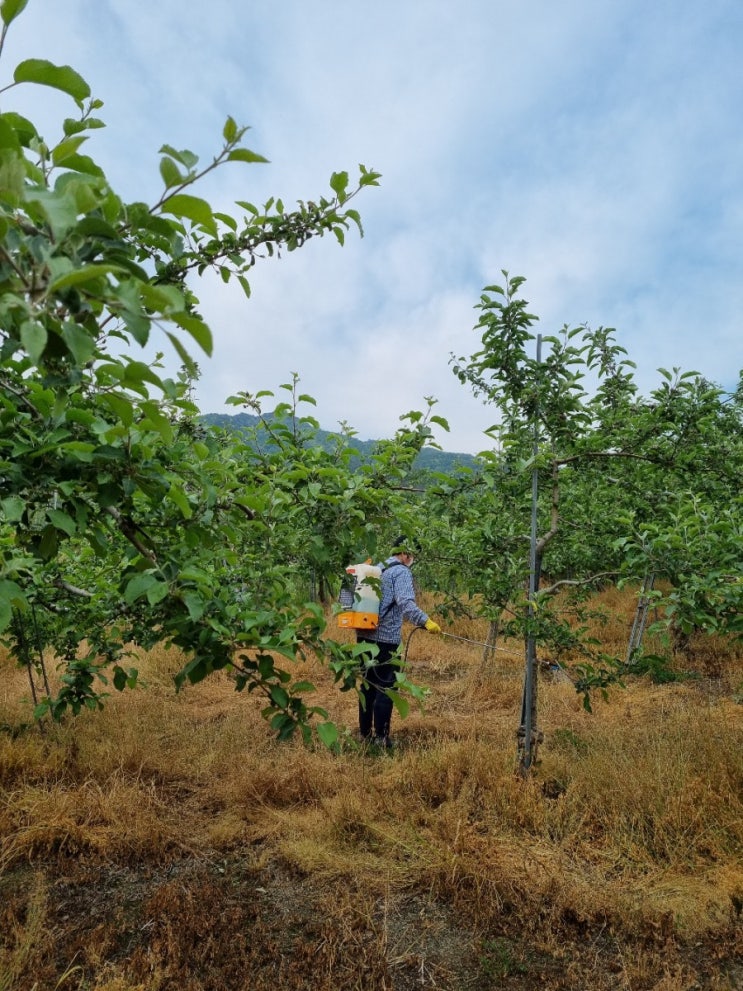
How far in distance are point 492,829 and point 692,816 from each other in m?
1.18

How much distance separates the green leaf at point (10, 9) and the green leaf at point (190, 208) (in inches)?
11.5

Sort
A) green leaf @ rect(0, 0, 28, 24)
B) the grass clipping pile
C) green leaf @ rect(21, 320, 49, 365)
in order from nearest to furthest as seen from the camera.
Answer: green leaf @ rect(21, 320, 49, 365) → green leaf @ rect(0, 0, 28, 24) → the grass clipping pile

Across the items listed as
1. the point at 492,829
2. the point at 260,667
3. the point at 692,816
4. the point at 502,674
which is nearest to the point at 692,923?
the point at 692,816

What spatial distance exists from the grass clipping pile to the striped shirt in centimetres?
101

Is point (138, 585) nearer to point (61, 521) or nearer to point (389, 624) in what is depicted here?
point (61, 521)

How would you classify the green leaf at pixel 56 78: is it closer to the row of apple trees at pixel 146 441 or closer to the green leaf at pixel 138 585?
the row of apple trees at pixel 146 441

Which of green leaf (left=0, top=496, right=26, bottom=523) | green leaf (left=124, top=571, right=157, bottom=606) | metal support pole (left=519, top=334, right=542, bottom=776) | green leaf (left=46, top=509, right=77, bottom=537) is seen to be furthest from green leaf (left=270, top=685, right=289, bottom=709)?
metal support pole (left=519, top=334, right=542, bottom=776)

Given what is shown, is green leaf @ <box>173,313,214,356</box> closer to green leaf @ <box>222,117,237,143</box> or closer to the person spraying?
green leaf @ <box>222,117,237,143</box>

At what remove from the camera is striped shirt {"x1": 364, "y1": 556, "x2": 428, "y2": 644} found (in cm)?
511

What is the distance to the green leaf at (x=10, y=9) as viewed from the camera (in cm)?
75

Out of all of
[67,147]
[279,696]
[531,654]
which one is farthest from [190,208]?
[531,654]

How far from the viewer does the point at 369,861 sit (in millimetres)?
3186

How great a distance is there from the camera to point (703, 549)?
273cm

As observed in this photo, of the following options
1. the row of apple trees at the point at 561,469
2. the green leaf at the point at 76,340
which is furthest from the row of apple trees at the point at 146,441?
the row of apple trees at the point at 561,469
